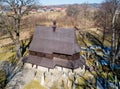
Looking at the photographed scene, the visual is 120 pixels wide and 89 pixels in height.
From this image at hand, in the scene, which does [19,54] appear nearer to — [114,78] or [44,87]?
[44,87]

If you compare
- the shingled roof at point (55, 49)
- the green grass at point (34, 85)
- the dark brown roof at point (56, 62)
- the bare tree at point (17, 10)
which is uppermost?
the bare tree at point (17, 10)

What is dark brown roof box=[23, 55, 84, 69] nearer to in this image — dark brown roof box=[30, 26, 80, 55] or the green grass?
dark brown roof box=[30, 26, 80, 55]

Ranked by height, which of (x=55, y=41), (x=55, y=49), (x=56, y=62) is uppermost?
(x=55, y=41)

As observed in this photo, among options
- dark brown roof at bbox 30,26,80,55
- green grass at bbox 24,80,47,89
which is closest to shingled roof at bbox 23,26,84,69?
dark brown roof at bbox 30,26,80,55

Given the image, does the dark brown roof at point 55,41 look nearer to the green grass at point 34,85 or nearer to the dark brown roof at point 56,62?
the dark brown roof at point 56,62

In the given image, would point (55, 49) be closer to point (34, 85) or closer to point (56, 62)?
point (56, 62)

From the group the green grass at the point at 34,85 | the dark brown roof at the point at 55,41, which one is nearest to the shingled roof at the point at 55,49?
the dark brown roof at the point at 55,41

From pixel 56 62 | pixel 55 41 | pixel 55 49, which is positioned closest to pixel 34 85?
pixel 56 62

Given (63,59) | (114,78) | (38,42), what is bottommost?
(114,78)

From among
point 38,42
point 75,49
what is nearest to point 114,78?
point 75,49
